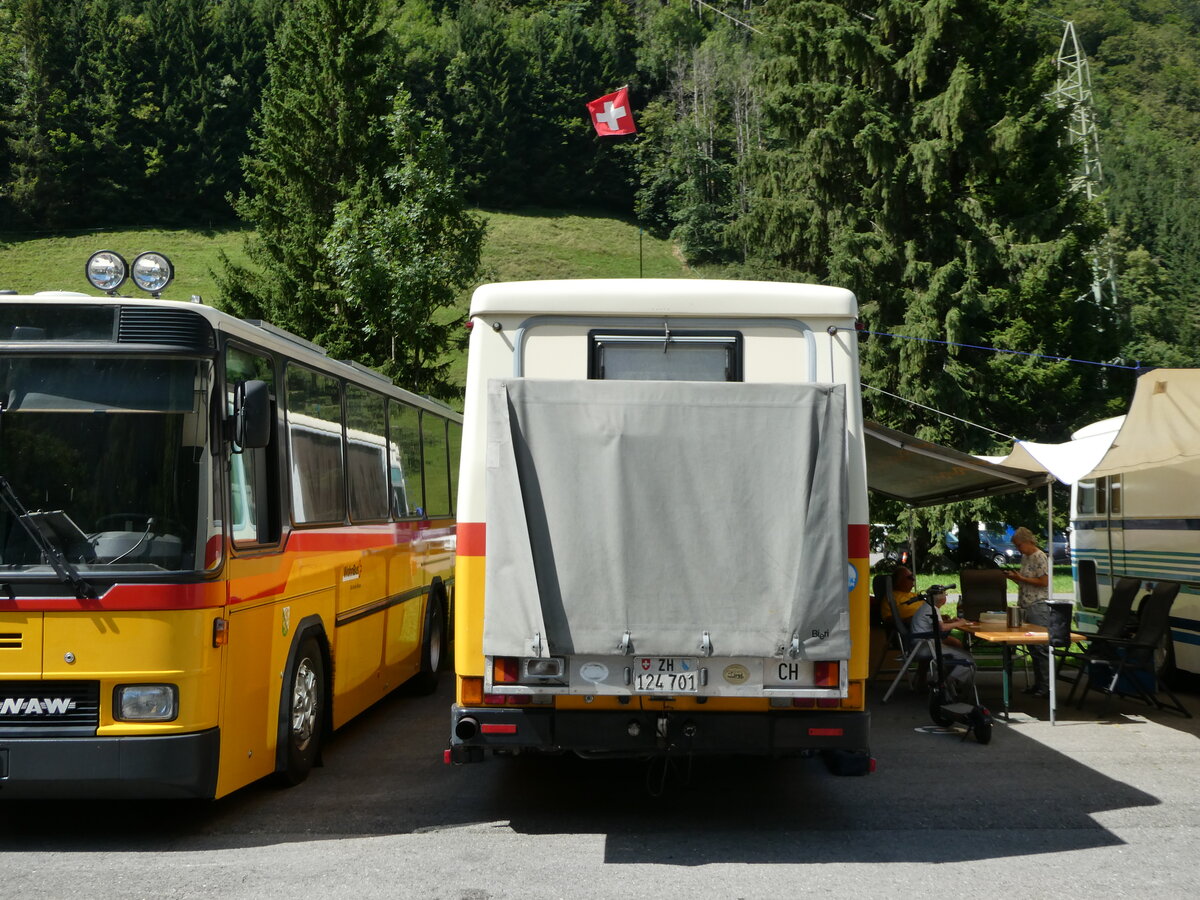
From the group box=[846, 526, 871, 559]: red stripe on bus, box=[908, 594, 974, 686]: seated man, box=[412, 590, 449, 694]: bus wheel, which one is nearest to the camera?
box=[846, 526, 871, 559]: red stripe on bus

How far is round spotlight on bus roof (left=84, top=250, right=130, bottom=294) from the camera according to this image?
7672 mm

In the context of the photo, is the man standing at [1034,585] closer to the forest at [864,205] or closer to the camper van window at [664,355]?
the camper van window at [664,355]

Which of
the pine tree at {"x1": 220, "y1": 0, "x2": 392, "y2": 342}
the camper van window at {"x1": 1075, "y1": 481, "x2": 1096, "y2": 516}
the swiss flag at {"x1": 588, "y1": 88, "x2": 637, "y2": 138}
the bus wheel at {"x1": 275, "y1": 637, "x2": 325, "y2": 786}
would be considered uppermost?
the swiss flag at {"x1": 588, "y1": 88, "x2": 637, "y2": 138}

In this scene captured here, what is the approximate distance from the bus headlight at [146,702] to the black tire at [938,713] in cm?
653

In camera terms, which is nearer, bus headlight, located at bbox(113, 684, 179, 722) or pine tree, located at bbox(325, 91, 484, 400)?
bus headlight, located at bbox(113, 684, 179, 722)

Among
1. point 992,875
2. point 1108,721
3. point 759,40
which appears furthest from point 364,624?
point 759,40

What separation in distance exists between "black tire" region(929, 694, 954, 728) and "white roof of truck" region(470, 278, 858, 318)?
488 cm

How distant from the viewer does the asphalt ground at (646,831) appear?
5.74 meters

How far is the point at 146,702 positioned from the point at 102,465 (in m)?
1.21

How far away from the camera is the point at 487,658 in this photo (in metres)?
6.14

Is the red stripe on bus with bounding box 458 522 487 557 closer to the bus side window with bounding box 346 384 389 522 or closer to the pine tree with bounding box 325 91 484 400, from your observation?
the bus side window with bounding box 346 384 389 522

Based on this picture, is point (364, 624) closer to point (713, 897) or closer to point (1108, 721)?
point (713, 897)

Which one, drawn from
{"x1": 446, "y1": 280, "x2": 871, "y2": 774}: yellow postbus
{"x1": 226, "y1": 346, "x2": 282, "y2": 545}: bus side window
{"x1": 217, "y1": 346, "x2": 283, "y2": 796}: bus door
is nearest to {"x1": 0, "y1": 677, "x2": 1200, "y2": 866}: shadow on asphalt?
{"x1": 217, "y1": 346, "x2": 283, "y2": 796}: bus door

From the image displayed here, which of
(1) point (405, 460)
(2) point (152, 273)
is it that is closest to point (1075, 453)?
(1) point (405, 460)
